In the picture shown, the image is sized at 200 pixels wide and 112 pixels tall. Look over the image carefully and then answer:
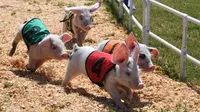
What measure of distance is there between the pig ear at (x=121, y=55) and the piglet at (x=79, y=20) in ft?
10.7

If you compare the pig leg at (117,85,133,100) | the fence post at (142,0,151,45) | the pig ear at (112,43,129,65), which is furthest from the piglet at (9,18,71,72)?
the fence post at (142,0,151,45)

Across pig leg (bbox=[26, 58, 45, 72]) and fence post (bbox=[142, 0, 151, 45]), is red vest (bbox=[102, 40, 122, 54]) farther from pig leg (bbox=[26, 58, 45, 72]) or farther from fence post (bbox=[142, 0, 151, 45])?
fence post (bbox=[142, 0, 151, 45])

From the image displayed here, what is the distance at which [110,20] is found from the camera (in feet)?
37.9

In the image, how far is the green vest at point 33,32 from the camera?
23.8 ft

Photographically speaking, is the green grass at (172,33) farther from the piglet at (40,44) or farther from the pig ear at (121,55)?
the pig ear at (121,55)

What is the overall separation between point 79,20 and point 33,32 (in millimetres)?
1848

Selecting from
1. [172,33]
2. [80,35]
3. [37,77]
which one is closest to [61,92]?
[37,77]

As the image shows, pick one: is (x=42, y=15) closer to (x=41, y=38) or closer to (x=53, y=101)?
(x=41, y=38)

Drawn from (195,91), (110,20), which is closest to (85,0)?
(110,20)

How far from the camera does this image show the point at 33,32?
24.1 ft

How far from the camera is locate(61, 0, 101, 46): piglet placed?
29.2 feet

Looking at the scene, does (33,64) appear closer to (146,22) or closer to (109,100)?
(109,100)

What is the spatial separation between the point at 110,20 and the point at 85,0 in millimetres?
2869

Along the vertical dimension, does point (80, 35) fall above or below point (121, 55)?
below
